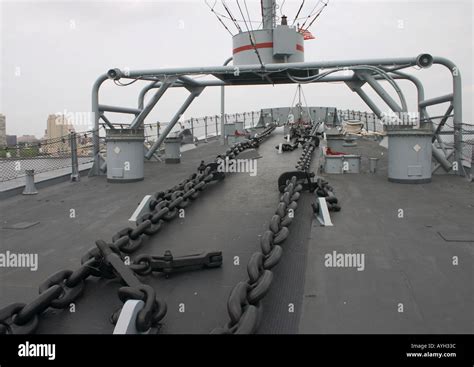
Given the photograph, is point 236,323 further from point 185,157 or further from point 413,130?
point 185,157

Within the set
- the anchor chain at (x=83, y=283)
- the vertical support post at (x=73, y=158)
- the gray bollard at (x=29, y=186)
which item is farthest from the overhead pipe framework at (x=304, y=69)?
the anchor chain at (x=83, y=283)

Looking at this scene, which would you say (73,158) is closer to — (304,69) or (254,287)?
(304,69)

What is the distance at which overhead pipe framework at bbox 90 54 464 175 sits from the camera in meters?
5.85

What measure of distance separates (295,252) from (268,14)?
5.72 m

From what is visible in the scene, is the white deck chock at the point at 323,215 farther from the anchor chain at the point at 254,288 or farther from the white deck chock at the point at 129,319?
the white deck chock at the point at 129,319

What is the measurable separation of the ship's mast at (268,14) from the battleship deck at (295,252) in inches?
146

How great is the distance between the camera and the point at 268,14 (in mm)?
7215

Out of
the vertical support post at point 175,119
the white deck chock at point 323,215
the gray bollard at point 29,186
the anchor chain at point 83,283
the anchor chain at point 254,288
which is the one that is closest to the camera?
the anchor chain at point 254,288

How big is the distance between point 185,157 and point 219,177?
12.8 ft

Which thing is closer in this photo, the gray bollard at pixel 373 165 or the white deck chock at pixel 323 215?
the white deck chock at pixel 323 215

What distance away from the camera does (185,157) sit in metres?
8.70

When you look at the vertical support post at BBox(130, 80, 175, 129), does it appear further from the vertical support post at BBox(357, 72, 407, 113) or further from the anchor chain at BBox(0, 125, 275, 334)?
the anchor chain at BBox(0, 125, 275, 334)

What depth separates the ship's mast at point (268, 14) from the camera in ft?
23.3
